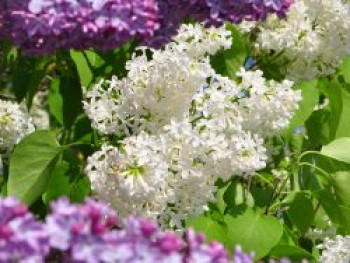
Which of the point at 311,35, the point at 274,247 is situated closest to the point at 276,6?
the point at 274,247

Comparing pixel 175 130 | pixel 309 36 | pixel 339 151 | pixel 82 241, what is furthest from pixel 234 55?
pixel 82 241

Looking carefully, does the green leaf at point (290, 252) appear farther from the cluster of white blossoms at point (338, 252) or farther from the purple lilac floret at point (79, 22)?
the purple lilac floret at point (79, 22)

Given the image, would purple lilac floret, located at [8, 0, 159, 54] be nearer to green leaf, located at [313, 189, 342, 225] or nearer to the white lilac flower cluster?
the white lilac flower cluster

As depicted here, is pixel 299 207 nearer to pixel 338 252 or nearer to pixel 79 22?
pixel 338 252

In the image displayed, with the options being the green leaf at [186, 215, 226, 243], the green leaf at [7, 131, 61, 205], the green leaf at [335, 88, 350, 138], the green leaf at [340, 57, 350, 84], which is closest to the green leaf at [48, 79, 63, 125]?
the green leaf at [7, 131, 61, 205]

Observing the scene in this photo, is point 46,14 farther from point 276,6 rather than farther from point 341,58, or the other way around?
point 341,58
